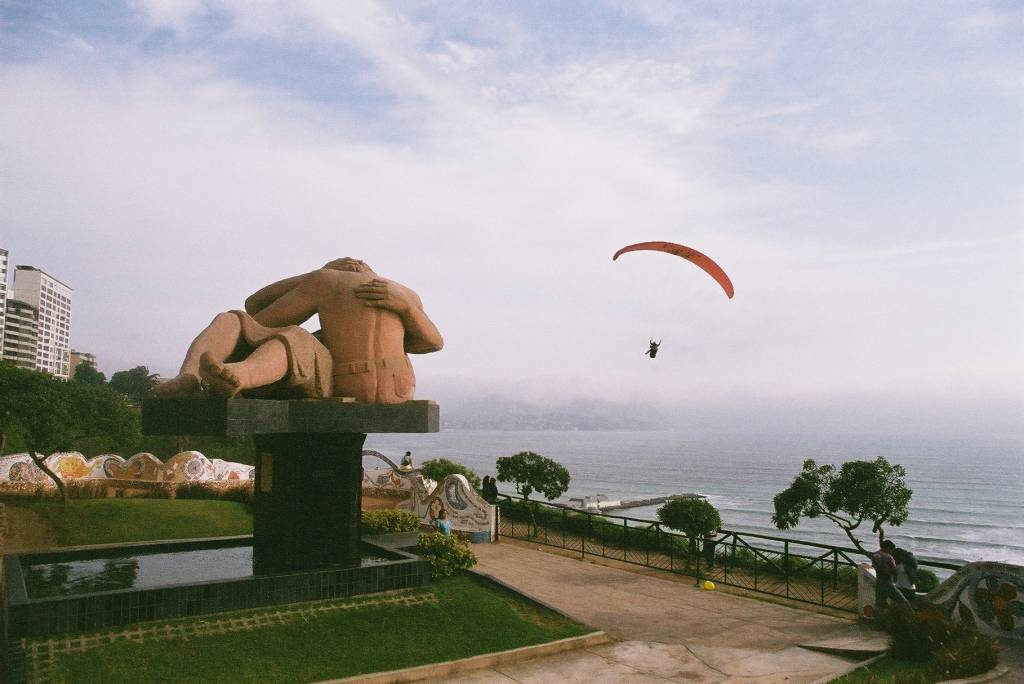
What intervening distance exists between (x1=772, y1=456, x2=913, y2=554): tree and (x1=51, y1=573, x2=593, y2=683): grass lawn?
7825mm

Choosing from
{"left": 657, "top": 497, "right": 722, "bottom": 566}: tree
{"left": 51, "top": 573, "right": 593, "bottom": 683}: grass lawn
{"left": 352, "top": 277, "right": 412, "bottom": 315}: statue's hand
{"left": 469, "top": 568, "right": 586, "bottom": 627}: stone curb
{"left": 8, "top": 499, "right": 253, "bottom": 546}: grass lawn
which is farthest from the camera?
{"left": 657, "top": 497, "right": 722, "bottom": 566}: tree

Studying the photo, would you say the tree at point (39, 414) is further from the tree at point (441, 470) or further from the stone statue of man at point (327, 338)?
the stone statue of man at point (327, 338)

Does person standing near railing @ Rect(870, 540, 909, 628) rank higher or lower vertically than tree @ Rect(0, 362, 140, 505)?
lower

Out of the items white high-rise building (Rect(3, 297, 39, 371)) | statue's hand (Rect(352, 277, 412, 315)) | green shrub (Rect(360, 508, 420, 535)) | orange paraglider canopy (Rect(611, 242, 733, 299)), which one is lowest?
green shrub (Rect(360, 508, 420, 535))

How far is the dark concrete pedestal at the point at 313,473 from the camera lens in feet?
35.0

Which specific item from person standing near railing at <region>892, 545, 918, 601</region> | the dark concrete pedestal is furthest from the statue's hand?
person standing near railing at <region>892, 545, 918, 601</region>

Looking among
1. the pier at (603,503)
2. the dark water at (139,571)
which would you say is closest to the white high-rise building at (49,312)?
the pier at (603,503)

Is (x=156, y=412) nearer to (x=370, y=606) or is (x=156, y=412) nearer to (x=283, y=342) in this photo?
(x=283, y=342)

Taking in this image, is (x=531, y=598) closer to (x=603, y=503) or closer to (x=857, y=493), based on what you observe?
(x=857, y=493)

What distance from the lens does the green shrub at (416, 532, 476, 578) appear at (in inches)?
467

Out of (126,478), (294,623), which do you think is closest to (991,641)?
(294,623)

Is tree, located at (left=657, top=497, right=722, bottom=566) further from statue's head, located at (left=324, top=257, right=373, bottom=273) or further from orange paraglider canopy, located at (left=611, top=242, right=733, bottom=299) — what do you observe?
Result: statue's head, located at (left=324, top=257, right=373, bottom=273)

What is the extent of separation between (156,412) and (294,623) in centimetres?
362

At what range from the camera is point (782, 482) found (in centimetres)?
11319
